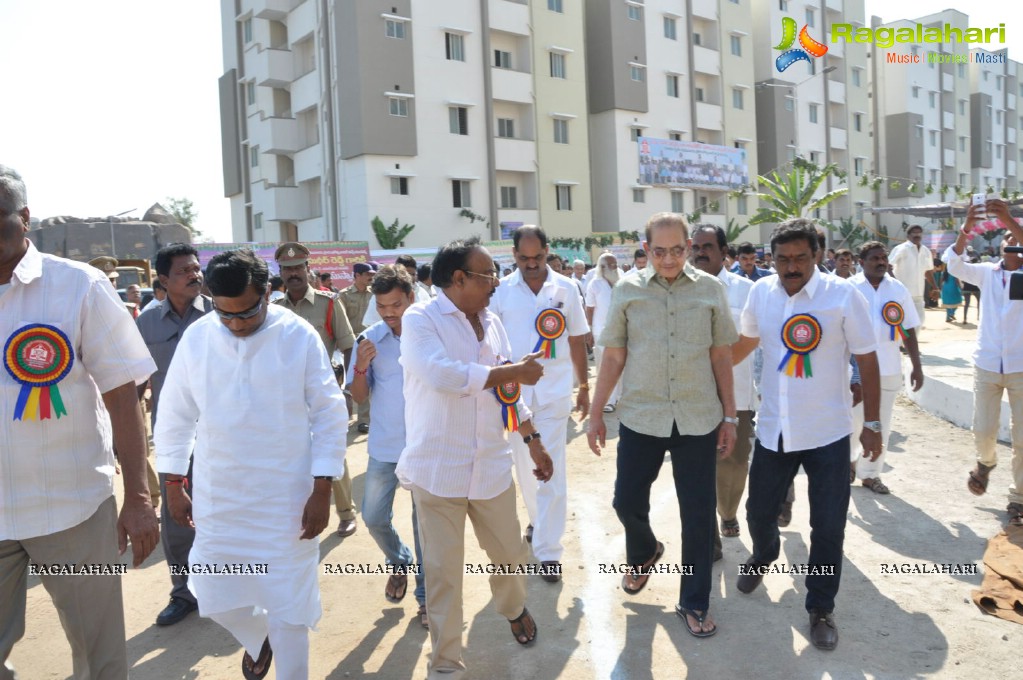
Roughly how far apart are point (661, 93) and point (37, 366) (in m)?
39.0

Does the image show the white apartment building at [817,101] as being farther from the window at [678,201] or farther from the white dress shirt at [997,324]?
the white dress shirt at [997,324]

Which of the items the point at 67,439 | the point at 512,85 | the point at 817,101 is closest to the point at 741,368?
the point at 67,439

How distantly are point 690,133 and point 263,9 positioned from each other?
2142 centimetres

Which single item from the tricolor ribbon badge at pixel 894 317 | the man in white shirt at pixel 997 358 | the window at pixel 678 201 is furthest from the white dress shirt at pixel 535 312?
the window at pixel 678 201

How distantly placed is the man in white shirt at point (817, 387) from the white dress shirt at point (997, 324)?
2.03m

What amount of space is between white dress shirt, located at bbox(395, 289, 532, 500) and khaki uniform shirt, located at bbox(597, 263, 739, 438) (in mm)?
892

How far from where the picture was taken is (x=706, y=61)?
132ft

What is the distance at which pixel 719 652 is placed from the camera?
373 centimetres

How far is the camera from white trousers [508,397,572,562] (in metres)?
4.79

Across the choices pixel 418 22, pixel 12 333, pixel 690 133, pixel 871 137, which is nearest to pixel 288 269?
pixel 12 333

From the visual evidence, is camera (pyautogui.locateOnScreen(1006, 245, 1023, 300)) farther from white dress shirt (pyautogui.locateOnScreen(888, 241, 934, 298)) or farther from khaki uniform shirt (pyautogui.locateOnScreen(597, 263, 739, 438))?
white dress shirt (pyautogui.locateOnScreen(888, 241, 934, 298))

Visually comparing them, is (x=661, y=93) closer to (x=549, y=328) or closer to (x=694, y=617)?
(x=549, y=328)

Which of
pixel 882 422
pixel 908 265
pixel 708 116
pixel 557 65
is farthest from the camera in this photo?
pixel 708 116

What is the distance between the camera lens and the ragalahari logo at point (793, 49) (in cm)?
4378
